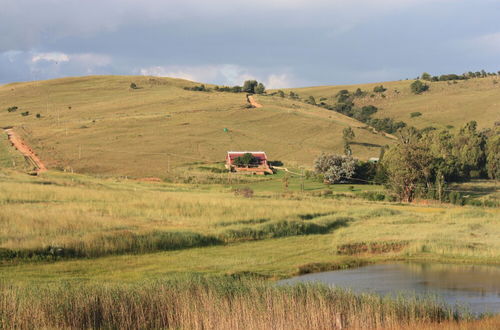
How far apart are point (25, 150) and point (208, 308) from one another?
8127 centimetres

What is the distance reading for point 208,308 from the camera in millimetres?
16828

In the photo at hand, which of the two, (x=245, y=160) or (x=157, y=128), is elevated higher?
(x=157, y=128)

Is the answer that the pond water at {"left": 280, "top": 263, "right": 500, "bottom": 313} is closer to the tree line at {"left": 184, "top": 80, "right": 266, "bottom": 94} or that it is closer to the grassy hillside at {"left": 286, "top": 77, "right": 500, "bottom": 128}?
the grassy hillside at {"left": 286, "top": 77, "right": 500, "bottom": 128}

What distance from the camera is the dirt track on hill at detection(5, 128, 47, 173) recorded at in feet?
263

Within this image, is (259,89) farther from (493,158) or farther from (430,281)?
(430,281)

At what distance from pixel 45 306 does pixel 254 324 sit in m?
5.48

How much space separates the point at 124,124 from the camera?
10694 cm

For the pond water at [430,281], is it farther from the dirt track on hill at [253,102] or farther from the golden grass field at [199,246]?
the dirt track on hill at [253,102]

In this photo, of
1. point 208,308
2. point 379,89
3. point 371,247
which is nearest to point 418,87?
point 379,89

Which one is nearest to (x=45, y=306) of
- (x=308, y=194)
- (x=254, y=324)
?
(x=254, y=324)

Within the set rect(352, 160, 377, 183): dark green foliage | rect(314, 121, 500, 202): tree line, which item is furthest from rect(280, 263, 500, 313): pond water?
rect(352, 160, 377, 183): dark green foliage

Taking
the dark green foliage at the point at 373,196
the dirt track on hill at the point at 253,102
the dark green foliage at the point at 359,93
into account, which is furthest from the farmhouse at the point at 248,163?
the dark green foliage at the point at 359,93

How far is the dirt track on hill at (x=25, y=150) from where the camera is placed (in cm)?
8026

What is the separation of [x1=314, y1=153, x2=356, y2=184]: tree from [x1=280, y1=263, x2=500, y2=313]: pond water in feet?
149
